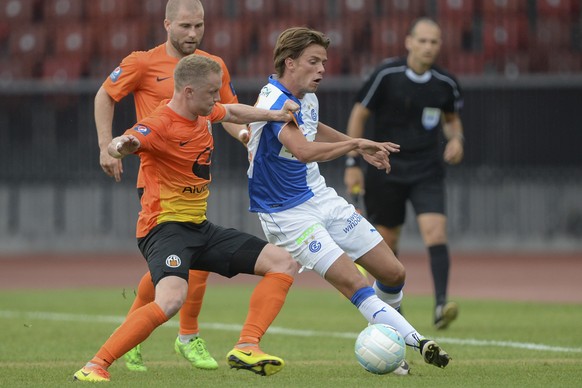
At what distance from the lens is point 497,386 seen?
20.5 feet

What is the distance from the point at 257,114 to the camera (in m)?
6.89

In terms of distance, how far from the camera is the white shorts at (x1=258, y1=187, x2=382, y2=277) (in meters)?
6.89

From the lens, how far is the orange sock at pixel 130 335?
6.38m

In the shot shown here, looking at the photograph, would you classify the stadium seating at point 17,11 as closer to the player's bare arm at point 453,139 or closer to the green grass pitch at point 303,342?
the green grass pitch at point 303,342

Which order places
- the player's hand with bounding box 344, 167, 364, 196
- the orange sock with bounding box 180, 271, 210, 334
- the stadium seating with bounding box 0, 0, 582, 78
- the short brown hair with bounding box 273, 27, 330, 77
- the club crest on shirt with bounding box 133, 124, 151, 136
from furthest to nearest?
1. the stadium seating with bounding box 0, 0, 582, 78
2. the player's hand with bounding box 344, 167, 364, 196
3. the orange sock with bounding box 180, 271, 210, 334
4. the short brown hair with bounding box 273, 27, 330, 77
5. the club crest on shirt with bounding box 133, 124, 151, 136

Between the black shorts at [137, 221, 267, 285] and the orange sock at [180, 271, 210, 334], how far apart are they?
769 mm

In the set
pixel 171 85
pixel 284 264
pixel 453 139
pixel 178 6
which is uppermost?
pixel 178 6

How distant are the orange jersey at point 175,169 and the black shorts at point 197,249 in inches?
2.5

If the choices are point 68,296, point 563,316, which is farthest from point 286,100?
point 68,296

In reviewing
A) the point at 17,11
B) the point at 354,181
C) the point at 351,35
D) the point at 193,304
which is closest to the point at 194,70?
the point at 193,304

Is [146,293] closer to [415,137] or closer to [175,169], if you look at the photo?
[175,169]

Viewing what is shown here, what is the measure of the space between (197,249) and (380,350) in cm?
116

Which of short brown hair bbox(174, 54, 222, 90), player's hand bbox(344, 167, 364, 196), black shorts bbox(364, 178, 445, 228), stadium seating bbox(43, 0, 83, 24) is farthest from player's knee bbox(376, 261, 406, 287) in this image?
stadium seating bbox(43, 0, 83, 24)

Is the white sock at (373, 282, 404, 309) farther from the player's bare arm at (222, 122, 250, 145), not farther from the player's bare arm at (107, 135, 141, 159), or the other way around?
the player's bare arm at (107, 135, 141, 159)
